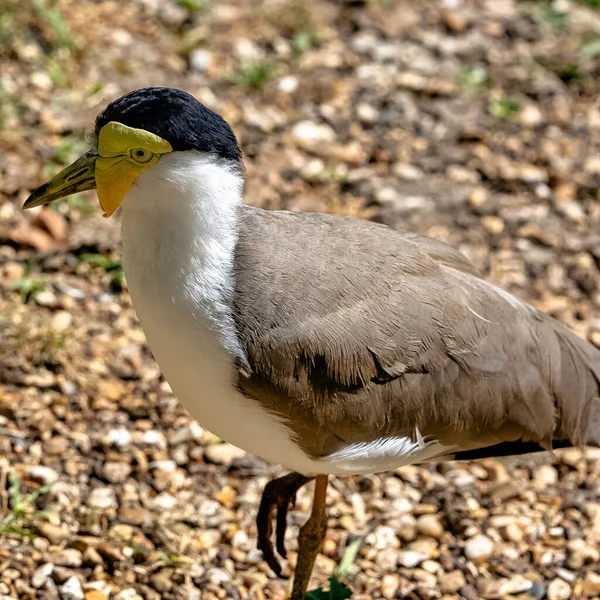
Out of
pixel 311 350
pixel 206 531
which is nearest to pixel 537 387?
pixel 311 350

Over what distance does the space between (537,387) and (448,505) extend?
3.25ft

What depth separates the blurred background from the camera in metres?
4.94

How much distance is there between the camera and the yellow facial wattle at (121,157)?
374 centimetres

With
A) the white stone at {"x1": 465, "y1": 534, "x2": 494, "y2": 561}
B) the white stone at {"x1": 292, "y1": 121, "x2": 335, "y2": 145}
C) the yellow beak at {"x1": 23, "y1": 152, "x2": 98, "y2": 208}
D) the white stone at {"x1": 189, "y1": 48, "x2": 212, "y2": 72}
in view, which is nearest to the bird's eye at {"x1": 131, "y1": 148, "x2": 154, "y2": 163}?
the yellow beak at {"x1": 23, "y1": 152, "x2": 98, "y2": 208}

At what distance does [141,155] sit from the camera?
3783mm

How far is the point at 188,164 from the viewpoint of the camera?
3771 millimetres

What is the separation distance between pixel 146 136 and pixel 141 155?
8 cm

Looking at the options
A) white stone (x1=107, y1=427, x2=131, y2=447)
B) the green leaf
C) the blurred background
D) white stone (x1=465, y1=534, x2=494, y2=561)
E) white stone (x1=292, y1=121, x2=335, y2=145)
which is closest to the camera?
the green leaf

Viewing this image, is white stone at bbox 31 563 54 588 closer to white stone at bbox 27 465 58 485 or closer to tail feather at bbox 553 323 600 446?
white stone at bbox 27 465 58 485

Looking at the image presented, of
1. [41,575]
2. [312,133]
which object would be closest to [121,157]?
[41,575]

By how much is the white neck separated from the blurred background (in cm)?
145

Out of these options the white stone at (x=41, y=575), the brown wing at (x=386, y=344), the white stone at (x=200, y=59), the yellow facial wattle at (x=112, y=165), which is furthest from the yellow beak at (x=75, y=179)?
the white stone at (x=200, y=59)

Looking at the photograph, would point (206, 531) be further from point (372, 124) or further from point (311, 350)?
point (372, 124)

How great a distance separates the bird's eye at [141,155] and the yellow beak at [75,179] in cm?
21
